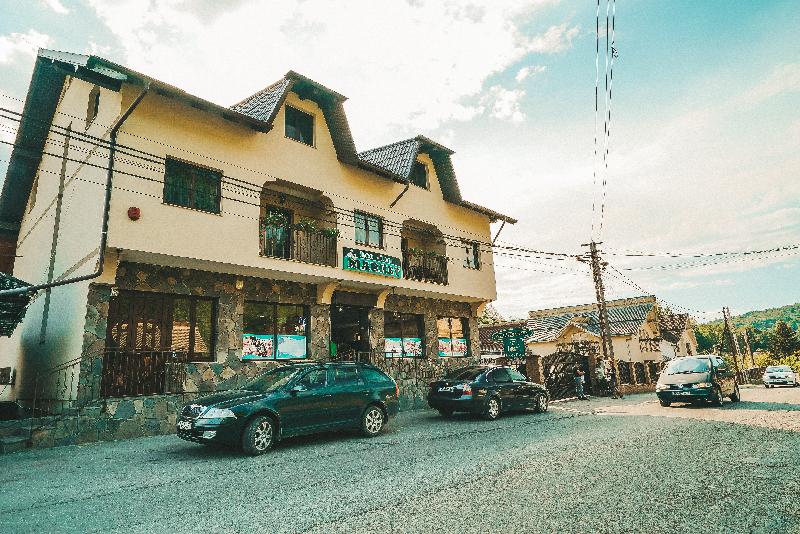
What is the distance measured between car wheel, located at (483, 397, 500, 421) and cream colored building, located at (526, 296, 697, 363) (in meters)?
22.6

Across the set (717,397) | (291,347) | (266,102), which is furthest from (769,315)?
(266,102)

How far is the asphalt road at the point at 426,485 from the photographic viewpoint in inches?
168

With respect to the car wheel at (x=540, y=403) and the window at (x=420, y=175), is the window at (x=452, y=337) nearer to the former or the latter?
the car wheel at (x=540, y=403)

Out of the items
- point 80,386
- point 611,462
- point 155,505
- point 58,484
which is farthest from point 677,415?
point 80,386

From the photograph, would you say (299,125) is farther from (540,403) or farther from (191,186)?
(540,403)

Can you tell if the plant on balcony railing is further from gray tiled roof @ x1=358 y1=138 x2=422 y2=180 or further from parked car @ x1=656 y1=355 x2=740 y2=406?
parked car @ x1=656 y1=355 x2=740 y2=406

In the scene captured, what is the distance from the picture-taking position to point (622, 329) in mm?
41438

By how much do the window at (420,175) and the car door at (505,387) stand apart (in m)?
9.34

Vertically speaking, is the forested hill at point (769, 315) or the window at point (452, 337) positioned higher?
the forested hill at point (769, 315)

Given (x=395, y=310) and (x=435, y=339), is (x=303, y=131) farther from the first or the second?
(x=435, y=339)

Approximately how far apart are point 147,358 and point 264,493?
800 centimetres

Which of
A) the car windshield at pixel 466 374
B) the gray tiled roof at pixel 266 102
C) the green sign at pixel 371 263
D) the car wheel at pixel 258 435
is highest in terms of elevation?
the gray tiled roof at pixel 266 102

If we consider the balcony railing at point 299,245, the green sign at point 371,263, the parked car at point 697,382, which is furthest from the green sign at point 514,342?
the balcony railing at point 299,245

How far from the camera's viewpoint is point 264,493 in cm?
532
